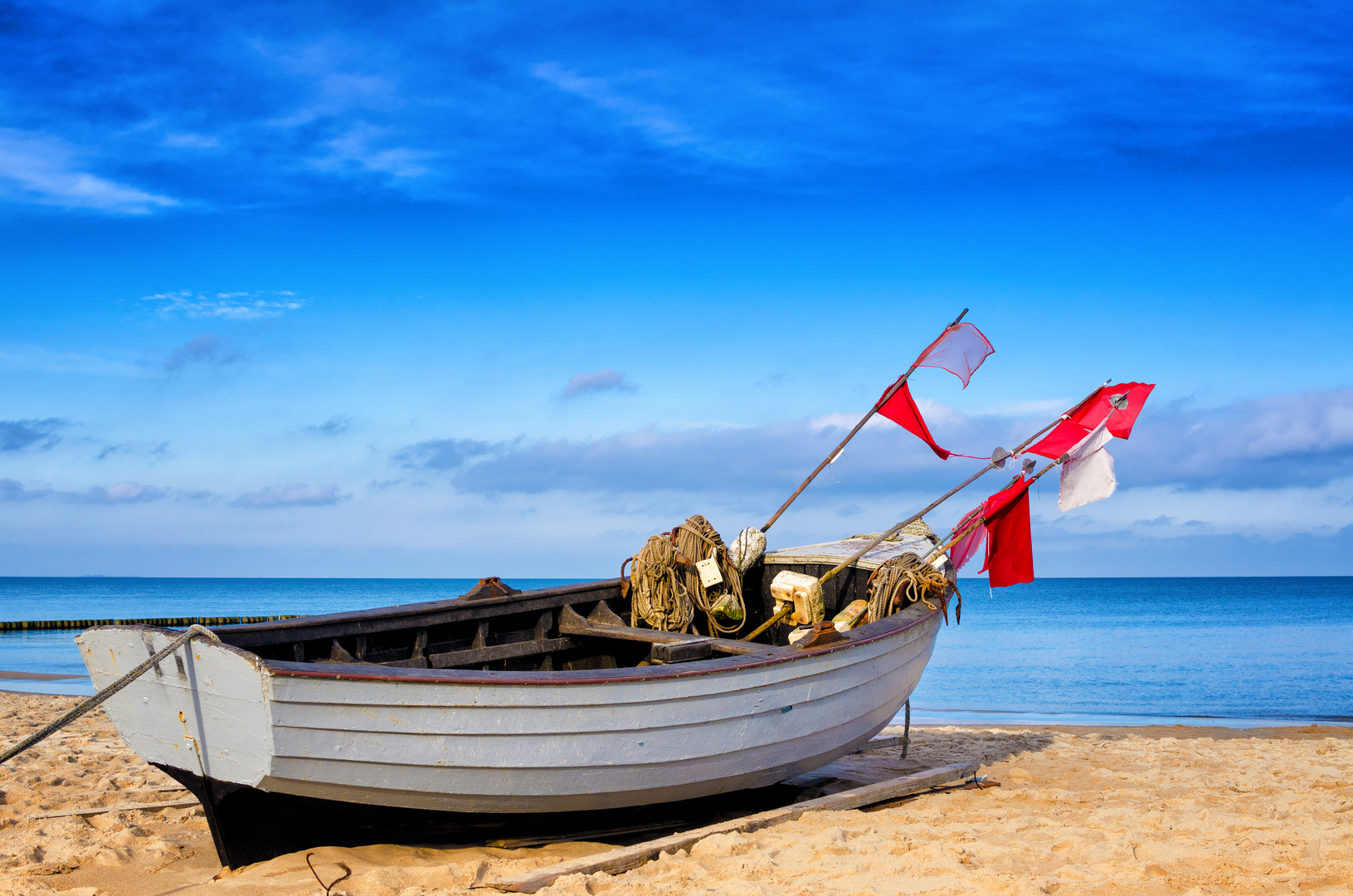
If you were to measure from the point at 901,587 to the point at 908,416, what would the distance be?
193cm

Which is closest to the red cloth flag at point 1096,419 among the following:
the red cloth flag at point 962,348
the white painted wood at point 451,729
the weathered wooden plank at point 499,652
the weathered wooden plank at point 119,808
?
the red cloth flag at point 962,348

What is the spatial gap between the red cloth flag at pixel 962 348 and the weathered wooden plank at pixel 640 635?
11.2 feet

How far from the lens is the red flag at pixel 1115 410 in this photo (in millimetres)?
7820

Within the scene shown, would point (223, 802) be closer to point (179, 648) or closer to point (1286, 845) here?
point (179, 648)

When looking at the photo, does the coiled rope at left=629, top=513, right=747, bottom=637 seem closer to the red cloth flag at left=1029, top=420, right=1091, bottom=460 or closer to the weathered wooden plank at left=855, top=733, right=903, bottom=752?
the weathered wooden plank at left=855, top=733, right=903, bottom=752

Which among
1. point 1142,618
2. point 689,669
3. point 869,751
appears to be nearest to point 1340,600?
point 1142,618

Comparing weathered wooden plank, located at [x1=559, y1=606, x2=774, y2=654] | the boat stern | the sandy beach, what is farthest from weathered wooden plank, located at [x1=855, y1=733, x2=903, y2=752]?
the boat stern

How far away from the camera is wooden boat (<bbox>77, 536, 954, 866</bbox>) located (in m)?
3.88

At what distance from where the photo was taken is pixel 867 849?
15.3ft

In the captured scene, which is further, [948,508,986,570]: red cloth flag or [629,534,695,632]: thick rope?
[948,508,986,570]: red cloth flag

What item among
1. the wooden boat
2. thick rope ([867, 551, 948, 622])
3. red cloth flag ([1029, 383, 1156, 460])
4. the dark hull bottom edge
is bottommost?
the dark hull bottom edge

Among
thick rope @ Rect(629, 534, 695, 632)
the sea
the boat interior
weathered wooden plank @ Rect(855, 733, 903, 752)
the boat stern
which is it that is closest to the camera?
the boat stern

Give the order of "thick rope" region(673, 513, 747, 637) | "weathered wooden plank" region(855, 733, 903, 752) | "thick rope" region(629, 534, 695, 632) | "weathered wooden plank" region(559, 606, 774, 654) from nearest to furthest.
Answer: "weathered wooden plank" region(559, 606, 774, 654), "thick rope" region(629, 534, 695, 632), "thick rope" region(673, 513, 747, 637), "weathered wooden plank" region(855, 733, 903, 752)

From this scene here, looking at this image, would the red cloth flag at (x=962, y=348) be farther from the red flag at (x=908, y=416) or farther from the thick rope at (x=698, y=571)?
the thick rope at (x=698, y=571)
